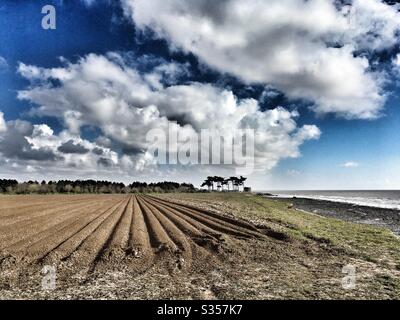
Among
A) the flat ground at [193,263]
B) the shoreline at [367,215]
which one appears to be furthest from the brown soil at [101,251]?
the shoreline at [367,215]

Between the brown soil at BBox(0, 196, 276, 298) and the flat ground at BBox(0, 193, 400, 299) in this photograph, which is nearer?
the flat ground at BBox(0, 193, 400, 299)

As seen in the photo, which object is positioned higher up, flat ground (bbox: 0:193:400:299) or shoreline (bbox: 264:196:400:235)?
flat ground (bbox: 0:193:400:299)

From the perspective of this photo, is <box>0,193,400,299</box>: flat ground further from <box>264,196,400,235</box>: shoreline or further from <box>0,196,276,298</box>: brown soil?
<box>264,196,400,235</box>: shoreline

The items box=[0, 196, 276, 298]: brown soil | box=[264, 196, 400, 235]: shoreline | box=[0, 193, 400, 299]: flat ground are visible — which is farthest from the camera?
box=[264, 196, 400, 235]: shoreline

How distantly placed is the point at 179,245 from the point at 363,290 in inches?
375

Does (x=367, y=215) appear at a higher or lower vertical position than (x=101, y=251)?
lower

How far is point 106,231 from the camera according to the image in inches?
936

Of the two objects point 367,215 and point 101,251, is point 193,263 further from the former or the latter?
point 367,215

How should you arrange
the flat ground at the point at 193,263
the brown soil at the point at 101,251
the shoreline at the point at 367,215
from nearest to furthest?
the flat ground at the point at 193,263
the brown soil at the point at 101,251
the shoreline at the point at 367,215

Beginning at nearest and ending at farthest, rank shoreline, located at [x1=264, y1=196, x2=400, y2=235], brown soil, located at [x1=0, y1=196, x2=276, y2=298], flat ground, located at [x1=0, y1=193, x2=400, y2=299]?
flat ground, located at [x1=0, y1=193, x2=400, y2=299] < brown soil, located at [x1=0, y1=196, x2=276, y2=298] < shoreline, located at [x1=264, y1=196, x2=400, y2=235]

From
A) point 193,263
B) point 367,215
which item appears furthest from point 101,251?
point 367,215

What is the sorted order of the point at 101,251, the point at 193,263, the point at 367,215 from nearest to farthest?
the point at 193,263
the point at 101,251
the point at 367,215

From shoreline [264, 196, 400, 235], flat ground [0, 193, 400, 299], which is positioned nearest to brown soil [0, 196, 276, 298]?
flat ground [0, 193, 400, 299]

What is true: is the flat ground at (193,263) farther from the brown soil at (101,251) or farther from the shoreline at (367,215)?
the shoreline at (367,215)
